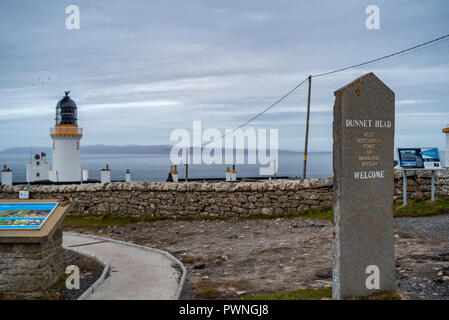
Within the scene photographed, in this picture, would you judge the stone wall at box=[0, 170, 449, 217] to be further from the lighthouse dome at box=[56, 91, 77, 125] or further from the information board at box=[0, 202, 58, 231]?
the lighthouse dome at box=[56, 91, 77, 125]

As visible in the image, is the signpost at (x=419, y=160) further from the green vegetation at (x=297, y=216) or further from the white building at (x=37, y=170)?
the white building at (x=37, y=170)

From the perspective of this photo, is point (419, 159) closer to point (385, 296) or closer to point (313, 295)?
point (385, 296)

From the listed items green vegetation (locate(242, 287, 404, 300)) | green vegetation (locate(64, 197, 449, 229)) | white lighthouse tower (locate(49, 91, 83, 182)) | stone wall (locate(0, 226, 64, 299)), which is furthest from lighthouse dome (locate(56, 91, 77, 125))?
green vegetation (locate(242, 287, 404, 300))

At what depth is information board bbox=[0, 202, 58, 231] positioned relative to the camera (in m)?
7.41

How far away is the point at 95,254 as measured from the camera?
33.0 ft

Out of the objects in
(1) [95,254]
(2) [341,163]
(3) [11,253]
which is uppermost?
(2) [341,163]

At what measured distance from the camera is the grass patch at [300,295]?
598cm

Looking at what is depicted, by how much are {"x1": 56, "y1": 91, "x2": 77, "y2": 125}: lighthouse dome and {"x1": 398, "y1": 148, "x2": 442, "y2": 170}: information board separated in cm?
3189

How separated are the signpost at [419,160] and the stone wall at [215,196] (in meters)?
0.92

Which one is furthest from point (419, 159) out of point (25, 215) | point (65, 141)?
→ point (65, 141)
